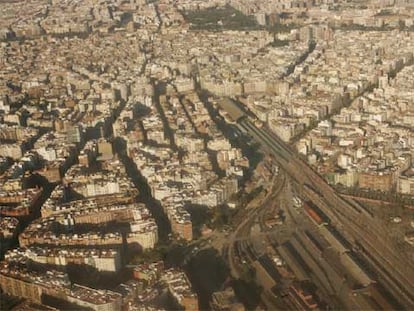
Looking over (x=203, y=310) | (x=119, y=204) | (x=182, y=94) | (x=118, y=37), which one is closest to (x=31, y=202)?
(x=119, y=204)

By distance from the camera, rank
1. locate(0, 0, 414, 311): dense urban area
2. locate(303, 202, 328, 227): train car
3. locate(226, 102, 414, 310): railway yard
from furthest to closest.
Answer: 1. locate(303, 202, 328, 227): train car
2. locate(0, 0, 414, 311): dense urban area
3. locate(226, 102, 414, 310): railway yard

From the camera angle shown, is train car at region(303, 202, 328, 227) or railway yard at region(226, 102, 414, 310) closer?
railway yard at region(226, 102, 414, 310)

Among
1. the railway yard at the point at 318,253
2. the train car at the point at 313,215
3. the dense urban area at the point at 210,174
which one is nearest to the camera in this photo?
the railway yard at the point at 318,253

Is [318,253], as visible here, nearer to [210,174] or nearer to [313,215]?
[313,215]

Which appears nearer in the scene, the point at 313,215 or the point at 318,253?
the point at 318,253

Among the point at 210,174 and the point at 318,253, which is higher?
the point at 210,174

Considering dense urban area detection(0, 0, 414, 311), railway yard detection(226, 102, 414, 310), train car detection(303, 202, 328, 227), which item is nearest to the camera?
railway yard detection(226, 102, 414, 310)

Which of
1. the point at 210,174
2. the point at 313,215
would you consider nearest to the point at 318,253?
the point at 313,215

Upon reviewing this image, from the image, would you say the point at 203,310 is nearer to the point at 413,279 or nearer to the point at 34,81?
the point at 413,279
